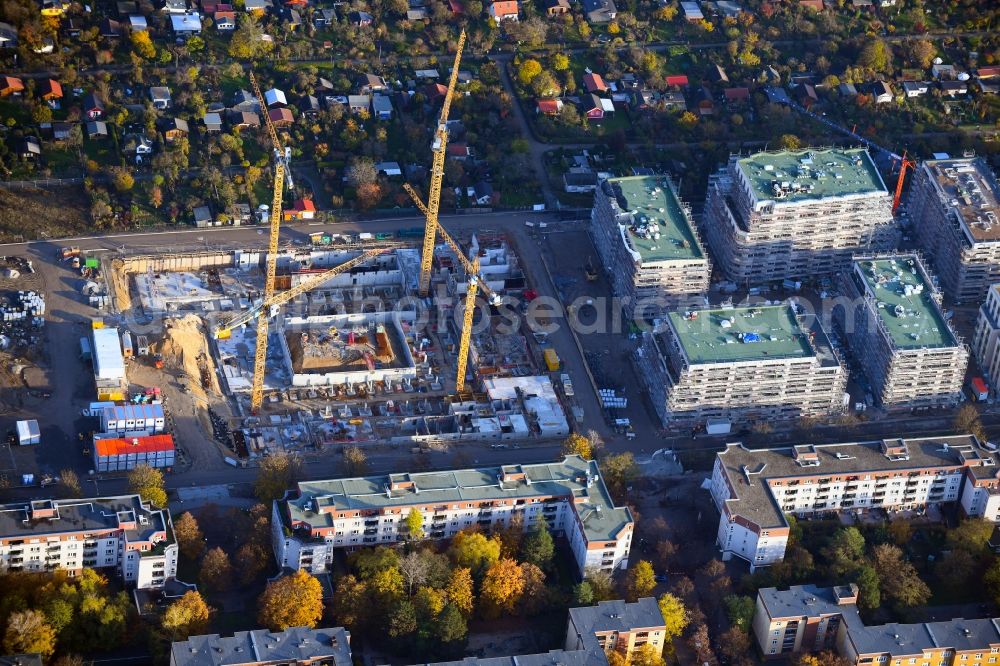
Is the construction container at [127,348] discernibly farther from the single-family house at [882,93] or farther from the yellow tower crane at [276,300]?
the single-family house at [882,93]

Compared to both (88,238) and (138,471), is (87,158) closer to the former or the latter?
(88,238)

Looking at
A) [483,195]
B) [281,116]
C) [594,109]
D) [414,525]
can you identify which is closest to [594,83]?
[594,109]

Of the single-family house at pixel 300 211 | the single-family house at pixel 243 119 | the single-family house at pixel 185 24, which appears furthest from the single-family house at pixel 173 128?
the single-family house at pixel 185 24

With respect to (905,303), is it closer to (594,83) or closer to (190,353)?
(594,83)

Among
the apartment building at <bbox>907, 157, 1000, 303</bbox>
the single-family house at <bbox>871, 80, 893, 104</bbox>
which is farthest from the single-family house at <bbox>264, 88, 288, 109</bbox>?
the apartment building at <bbox>907, 157, 1000, 303</bbox>

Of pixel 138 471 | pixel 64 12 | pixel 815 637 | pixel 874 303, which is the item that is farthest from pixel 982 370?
pixel 64 12

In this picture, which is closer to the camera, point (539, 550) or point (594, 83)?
point (539, 550)

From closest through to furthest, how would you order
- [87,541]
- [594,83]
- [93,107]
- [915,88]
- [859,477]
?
[87,541] → [859,477] → [93,107] → [594,83] → [915,88]
